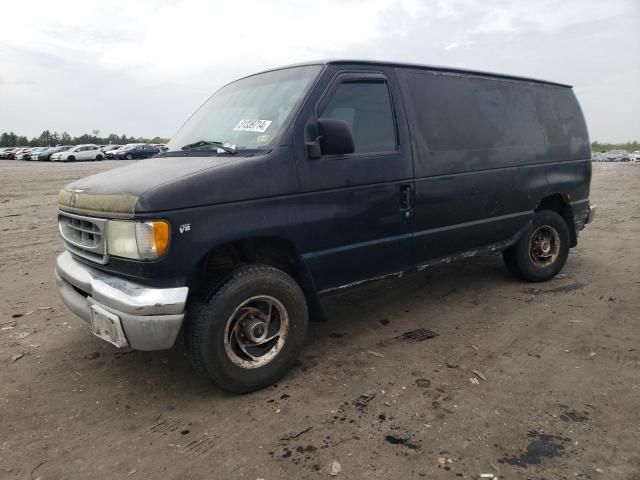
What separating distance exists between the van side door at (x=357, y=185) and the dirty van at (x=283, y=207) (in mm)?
11

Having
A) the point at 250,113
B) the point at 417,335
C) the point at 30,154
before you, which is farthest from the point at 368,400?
the point at 30,154

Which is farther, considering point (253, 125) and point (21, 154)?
point (21, 154)

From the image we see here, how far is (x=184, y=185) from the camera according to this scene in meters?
2.86

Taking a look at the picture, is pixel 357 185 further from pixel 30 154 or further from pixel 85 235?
pixel 30 154

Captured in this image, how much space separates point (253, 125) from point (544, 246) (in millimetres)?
3573

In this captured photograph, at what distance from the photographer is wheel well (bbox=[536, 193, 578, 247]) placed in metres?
5.33

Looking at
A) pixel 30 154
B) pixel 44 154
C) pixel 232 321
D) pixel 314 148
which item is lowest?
pixel 232 321

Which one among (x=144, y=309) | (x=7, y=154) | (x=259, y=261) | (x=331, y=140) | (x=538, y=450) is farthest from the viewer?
(x=7, y=154)

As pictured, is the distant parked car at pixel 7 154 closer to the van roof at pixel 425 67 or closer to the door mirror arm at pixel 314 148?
the van roof at pixel 425 67

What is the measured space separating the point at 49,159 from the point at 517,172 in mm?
42610

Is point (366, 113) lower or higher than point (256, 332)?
higher

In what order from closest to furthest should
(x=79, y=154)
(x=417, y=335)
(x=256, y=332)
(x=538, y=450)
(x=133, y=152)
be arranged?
1. (x=538, y=450)
2. (x=256, y=332)
3. (x=417, y=335)
4. (x=79, y=154)
5. (x=133, y=152)

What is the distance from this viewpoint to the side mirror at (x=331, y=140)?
327 centimetres

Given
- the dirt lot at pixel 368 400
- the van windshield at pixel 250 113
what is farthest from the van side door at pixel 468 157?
the van windshield at pixel 250 113
